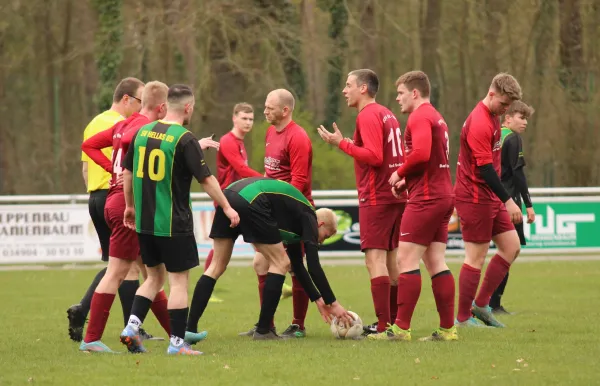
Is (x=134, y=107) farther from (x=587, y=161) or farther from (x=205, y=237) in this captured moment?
(x=587, y=161)

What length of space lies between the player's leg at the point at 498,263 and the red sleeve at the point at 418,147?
6.30 feet

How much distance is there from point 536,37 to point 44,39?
12615mm

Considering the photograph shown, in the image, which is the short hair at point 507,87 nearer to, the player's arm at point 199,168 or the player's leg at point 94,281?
the player's arm at point 199,168

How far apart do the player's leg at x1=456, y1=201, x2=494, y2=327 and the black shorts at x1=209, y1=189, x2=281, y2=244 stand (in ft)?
6.59

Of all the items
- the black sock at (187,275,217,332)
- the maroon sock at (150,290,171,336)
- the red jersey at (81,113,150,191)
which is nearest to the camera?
the red jersey at (81,113,150,191)

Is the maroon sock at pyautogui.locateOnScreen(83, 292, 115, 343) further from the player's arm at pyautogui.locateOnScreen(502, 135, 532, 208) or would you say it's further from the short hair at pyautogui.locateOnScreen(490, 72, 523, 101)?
the player's arm at pyautogui.locateOnScreen(502, 135, 532, 208)

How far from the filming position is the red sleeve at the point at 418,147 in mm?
8977

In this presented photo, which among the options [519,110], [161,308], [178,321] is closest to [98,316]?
[178,321]

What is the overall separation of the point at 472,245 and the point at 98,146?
3.59 meters

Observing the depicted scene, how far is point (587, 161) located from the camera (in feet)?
90.7

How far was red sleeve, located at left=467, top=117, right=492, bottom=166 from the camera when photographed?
32.3 feet

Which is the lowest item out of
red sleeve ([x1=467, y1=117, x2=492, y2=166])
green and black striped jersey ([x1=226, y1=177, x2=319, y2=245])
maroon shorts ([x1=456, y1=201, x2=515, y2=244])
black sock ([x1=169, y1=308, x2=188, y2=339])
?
black sock ([x1=169, y1=308, x2=188, y2=339])

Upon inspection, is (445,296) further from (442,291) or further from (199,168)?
(199,168)

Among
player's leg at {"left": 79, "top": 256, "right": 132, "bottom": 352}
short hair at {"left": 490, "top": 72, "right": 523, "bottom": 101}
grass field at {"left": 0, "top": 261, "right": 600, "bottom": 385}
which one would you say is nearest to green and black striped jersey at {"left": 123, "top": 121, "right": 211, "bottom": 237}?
player's leg at {"left": 79, "top": 256, "right": 132, "bottom": 352}
